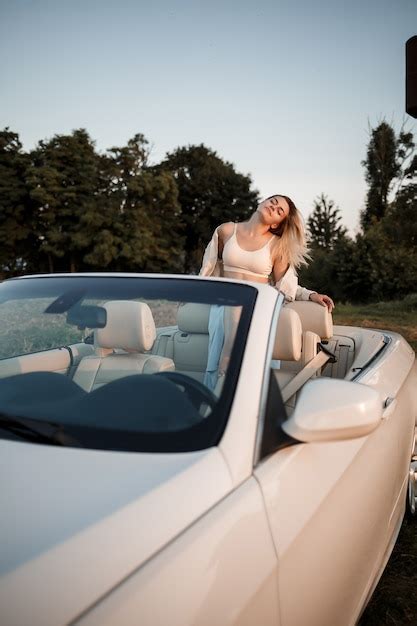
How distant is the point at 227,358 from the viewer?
5.42 feet

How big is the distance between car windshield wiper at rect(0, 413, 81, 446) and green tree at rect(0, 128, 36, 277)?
3869 cm

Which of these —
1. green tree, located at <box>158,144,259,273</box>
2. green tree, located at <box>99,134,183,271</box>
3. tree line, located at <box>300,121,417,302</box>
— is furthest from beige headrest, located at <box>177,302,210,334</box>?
green tree, located at <box>158,144,259,273</box>

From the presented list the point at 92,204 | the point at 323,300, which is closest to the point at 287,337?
the point at 323,300

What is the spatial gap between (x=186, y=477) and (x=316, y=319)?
2062mm

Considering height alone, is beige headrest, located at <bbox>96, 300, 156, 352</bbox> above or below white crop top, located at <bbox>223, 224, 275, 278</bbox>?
below

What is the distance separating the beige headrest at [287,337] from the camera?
221cm

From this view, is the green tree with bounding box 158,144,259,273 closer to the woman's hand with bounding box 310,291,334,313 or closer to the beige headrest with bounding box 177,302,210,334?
the woman's hand with bounding box 310,291,334,313

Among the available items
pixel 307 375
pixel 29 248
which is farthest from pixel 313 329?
pixel 29 248

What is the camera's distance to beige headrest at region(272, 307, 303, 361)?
7.23 ft

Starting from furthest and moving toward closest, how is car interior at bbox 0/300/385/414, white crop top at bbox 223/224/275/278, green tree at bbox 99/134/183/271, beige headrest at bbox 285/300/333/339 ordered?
green tree at bbox 99/134/183/271 → white crop top at bbox 223/224/275/278 → beige headrest at bbox 285/300/333/339 → car interior at bbox 0/300/385/414

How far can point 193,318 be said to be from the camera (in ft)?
8.23

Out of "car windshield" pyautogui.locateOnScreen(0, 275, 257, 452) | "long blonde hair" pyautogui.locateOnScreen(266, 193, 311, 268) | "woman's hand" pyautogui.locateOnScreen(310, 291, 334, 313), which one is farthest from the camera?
"long blonde hair" pyautogui.locateOnScreen(266, 193, 311, 268)

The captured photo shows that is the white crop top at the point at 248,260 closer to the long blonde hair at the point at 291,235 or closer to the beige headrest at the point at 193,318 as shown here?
the long blonde hair at the point at 291,235

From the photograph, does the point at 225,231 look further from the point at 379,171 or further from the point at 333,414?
the point at 379,171
